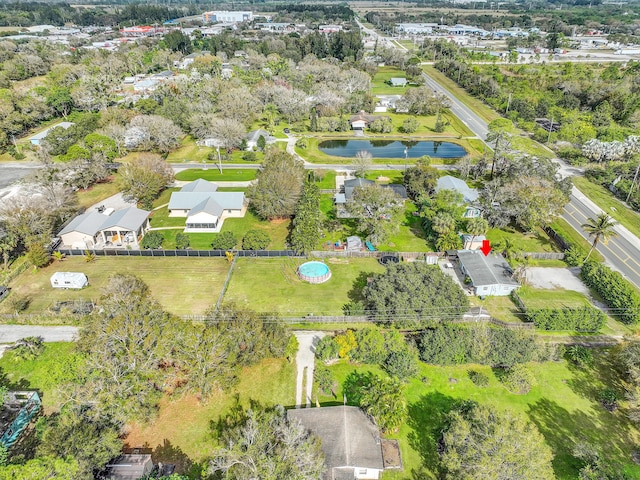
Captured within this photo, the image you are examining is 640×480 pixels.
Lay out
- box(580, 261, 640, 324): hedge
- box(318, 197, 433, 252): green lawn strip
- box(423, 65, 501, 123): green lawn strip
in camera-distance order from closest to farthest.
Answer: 1. box(580, 261, 640, 324): hedge
2. box(318, 197, 433, 252): green lawn strip
3. box(423, 65, 501, 123): green lawn strip

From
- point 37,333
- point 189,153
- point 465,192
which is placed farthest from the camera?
point 189,153

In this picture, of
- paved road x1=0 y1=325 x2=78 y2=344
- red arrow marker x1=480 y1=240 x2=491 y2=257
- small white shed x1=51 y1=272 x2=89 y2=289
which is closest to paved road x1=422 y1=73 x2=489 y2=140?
red arrow marker x1=480 y1=240 x2=491 y2=257

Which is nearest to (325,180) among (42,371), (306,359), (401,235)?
(401,235)

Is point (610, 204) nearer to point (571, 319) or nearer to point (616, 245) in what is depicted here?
point (616, 245)

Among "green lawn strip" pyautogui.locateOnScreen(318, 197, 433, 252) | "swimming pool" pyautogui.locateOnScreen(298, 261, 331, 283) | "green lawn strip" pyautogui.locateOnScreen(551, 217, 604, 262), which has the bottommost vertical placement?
"green lawn strip" pyautogui.locateOnScreen(551, 217, 604, 262)

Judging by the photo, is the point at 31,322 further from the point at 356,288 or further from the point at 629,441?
the point at 629,441

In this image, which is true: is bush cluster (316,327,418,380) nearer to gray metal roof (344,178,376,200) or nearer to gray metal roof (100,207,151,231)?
gray metal roof (344,178,376,200)
